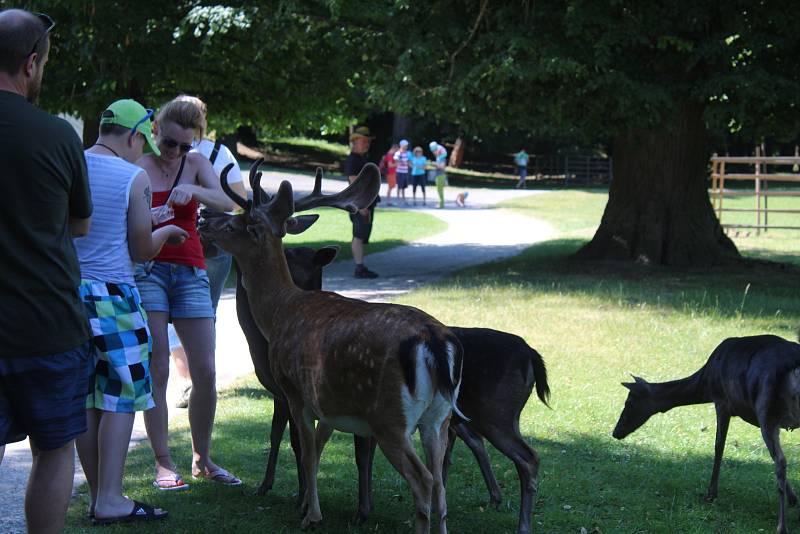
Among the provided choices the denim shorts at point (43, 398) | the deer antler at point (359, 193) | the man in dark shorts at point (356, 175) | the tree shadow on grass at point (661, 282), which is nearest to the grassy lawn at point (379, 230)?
the man in dark shorts at point (356, 175)

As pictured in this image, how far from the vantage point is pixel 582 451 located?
24.0 ft

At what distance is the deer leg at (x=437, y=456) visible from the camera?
16.7 ft

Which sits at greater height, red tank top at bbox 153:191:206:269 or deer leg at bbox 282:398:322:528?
red tank top at bbox 153:191:206:269

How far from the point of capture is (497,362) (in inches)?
226

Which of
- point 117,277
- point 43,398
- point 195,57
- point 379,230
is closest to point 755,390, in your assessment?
point 117,277

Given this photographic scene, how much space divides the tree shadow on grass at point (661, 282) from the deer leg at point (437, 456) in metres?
7.43

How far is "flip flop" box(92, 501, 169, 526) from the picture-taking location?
5.44 metres

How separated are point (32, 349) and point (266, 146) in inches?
2218

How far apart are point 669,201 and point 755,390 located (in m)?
11.2

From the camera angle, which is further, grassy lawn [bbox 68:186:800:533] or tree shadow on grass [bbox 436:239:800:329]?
tree shadow on grass [bbox 436:239:800:329]

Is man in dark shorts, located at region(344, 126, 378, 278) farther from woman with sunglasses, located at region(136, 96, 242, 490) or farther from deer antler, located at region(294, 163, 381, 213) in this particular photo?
woman with sunglasses, located at region(136, 96, 242, 490)

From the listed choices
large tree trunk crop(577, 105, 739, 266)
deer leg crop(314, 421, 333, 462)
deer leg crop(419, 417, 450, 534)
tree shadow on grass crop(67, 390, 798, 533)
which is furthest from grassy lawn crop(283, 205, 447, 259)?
deer leg crop(419, 417, 450, 534)

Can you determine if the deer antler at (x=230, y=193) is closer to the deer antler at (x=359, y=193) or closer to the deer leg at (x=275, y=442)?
the deer antler at (x=359, y=193)

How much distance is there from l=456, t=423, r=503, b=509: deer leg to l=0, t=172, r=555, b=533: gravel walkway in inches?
69.8
